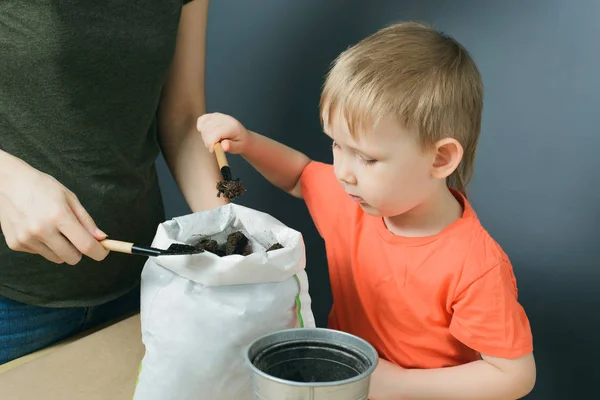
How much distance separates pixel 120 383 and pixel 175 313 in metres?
0.27

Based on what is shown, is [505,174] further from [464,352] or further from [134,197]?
[134,197]

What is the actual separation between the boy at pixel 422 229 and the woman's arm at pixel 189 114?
332 millimetres

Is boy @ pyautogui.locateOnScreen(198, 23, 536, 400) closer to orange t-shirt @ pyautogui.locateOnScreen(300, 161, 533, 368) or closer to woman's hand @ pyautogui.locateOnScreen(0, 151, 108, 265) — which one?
orange t-shirt @ pyautogui.locateOnScreen(300, 161, 533, 368)

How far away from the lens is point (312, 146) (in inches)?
54.9

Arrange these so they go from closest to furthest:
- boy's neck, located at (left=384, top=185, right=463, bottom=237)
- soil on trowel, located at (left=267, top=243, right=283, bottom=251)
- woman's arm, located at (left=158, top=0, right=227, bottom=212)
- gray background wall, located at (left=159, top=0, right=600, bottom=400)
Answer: soil on trowel, located at (left=267, top=243, right=283, bottom=251) → boy's neck, located at (left=384, top=185, right=463, bottom=237) → gray background wall, located at (left=159, top=0, right=600, bottom=400) → woman's arm, located at (left=158, top=0, right=227, bottom=212)

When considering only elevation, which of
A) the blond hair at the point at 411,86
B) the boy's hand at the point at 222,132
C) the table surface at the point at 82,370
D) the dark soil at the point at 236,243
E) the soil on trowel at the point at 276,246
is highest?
the blond hair at the point at 411,86

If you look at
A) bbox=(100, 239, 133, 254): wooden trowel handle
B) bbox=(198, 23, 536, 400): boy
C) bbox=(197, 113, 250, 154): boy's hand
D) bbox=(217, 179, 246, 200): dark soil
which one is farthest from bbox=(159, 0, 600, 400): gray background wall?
bbox=(100, 239, 133, 254): wooden trowel handle

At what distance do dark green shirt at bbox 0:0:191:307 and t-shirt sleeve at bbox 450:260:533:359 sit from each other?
58 cm

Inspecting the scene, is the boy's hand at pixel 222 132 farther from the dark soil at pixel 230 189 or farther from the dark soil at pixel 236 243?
the dark soil at pixel 236 243

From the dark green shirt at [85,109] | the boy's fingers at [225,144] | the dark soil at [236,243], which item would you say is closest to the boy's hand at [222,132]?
the boy's fingers at [225,144]

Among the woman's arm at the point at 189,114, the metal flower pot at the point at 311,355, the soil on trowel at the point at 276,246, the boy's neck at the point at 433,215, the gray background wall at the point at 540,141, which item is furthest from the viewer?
the woman's arm at the point at 189,114

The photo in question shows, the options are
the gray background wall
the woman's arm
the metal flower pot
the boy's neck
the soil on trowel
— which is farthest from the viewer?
the woman's arm

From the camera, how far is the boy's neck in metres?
1.00

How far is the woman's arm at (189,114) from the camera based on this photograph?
4.00 ft
